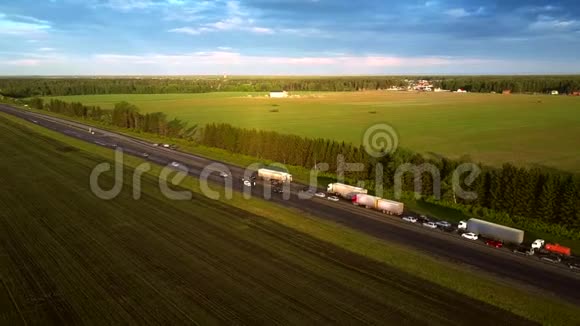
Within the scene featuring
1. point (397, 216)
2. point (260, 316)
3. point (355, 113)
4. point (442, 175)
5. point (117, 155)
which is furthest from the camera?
point (355, 113)

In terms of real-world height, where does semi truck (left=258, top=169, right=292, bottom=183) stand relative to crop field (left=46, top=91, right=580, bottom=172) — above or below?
below

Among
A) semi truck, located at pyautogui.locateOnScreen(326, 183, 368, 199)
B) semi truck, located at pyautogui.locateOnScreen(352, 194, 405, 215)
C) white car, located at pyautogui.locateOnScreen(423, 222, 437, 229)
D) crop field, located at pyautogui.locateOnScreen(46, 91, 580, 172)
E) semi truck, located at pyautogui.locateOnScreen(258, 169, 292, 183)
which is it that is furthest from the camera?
crop field, located at pyautogui.locateOnScreen(46, 91, 580, 172)

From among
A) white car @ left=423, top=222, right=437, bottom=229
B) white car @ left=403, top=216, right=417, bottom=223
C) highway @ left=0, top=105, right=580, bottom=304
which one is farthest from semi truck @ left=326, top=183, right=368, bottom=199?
white car @ left=423, top=222, right=437, bottom=229

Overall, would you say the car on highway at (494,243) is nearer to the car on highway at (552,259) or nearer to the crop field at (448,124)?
the car on highway at (552,259)

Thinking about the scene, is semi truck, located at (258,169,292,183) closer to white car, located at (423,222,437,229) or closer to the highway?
the highway

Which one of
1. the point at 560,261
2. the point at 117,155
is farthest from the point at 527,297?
the point at 117,155

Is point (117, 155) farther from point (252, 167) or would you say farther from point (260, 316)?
point (260, 316)
